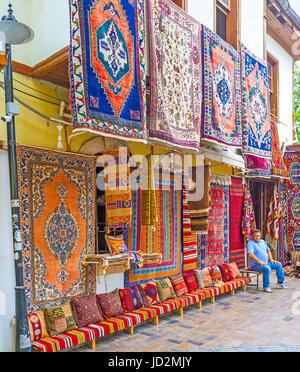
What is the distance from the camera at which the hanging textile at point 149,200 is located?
18.4ft

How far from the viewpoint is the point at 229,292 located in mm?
7773

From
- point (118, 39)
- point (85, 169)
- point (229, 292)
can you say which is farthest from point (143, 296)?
point (118, 39)

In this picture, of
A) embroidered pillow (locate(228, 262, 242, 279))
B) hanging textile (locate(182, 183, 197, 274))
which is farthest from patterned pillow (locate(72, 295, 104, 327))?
embroidered pillow (locate(228, 262, 242, 279))

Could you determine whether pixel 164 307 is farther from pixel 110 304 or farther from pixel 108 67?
pixel 108 67

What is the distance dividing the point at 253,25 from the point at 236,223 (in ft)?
16.1

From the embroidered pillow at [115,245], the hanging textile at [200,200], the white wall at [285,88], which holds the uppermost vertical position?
the white wall at [285,88]

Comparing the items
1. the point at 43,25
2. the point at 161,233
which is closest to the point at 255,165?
the point at 161,233

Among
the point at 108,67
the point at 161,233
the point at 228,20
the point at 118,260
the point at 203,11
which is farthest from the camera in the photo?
the point at 228,20

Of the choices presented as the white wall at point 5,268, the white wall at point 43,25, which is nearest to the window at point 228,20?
the white wall at point 43,25

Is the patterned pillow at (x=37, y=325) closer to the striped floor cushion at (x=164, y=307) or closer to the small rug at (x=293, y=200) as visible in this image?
the striped floor cushion at (x=164, y=307)

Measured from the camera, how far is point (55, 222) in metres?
4.54

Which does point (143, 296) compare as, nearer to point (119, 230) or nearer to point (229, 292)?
point (119, 230)

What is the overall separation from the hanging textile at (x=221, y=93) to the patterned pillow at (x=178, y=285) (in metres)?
2.36

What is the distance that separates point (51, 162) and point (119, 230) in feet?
5.30
